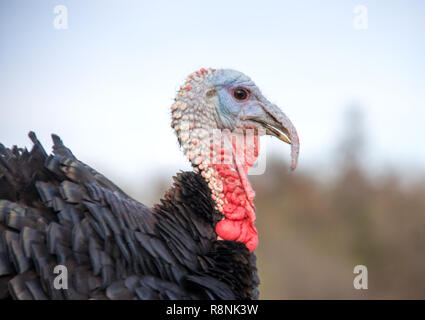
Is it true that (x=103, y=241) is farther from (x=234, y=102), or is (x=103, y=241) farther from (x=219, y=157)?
(x=234, y=102)

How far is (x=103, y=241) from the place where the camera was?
3.22 m

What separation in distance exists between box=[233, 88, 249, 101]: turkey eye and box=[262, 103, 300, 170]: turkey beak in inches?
7.0

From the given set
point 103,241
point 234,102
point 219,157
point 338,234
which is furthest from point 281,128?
point 338,234

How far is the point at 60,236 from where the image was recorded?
317 centimetres

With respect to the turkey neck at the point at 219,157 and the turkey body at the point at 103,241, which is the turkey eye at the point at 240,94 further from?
the turkey body at the point at 103,241

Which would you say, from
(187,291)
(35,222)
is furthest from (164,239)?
(35,222)

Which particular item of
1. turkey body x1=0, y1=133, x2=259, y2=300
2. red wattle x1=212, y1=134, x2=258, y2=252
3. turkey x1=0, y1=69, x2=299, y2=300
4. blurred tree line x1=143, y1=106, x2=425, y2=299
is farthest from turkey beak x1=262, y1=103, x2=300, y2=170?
blurred tree line x1=143, y1=106, x2=425, y2=299

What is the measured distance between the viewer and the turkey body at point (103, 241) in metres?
3.08

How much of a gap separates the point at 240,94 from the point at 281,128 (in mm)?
443

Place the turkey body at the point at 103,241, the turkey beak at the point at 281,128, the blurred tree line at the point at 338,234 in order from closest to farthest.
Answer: the turkey body at the point at 103,241, the turkey beak at the point at 281,128, the blurred tree line at the point at 338,234

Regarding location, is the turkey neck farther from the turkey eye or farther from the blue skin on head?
the turkey eye

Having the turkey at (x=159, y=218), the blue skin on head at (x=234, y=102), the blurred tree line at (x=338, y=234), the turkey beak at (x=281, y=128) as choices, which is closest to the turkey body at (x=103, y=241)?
the turkey at (x=159, y=218)

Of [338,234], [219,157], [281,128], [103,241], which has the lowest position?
[338,234]
